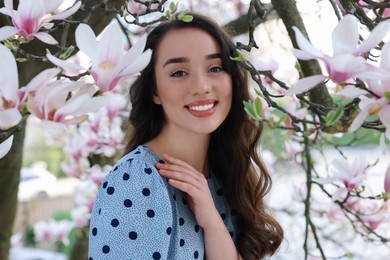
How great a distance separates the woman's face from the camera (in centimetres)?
113

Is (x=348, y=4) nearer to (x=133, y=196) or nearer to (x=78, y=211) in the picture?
(x=133, y=196)

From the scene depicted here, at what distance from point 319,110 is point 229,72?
0.31 metres

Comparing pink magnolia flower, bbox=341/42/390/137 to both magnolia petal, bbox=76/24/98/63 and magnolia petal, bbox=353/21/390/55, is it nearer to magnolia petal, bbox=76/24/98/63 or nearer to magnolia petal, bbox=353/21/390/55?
magnolia petal, bbox=353/21/390/55

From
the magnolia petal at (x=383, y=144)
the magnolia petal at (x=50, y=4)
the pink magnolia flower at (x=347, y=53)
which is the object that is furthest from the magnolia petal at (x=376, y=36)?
the magnolia petal at (x=50, y=4)

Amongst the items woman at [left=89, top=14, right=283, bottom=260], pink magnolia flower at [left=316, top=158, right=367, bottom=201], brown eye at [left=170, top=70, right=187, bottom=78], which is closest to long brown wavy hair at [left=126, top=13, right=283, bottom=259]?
woman at [left=89, top=14, right=283, bottom=260]

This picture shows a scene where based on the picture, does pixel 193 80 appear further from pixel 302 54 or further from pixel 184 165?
pixel 302 54

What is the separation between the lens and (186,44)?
3.82 ft

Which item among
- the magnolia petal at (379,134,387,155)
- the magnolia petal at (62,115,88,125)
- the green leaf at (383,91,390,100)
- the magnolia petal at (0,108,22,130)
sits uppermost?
the green leaf at (383,91,390,100)

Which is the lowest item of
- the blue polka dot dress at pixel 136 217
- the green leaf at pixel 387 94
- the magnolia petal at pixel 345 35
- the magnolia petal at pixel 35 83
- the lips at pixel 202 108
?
the blue polka dot dress at pixel 136 217

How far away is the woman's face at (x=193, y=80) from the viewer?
1127mm

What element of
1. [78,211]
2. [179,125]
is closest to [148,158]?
[179,125]

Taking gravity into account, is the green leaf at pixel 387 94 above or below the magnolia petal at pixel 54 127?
above

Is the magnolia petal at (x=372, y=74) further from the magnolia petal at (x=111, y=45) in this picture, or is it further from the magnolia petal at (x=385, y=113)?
the magnolia petal at (x=111, y=45)

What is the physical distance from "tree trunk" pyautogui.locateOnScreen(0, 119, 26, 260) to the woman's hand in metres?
0.66
